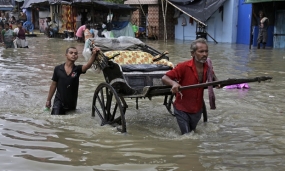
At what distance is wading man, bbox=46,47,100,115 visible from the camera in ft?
19.7

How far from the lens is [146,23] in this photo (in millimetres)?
29656

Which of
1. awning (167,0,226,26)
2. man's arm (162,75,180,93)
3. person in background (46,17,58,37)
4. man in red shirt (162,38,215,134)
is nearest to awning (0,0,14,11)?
person in background (46,17,58,37)

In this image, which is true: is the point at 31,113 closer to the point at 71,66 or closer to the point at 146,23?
the point at 71,66

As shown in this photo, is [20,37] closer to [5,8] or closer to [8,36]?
[8,36]

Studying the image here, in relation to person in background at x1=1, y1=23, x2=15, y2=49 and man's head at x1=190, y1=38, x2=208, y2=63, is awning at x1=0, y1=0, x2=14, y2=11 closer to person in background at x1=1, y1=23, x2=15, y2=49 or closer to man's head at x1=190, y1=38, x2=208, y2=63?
person in background at x1=1, y1=23, x2=15, y2=49

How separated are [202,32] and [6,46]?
39.8 feet

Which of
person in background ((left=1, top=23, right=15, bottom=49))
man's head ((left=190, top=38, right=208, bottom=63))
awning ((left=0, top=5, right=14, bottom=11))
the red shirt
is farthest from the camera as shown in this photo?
awning ((left=0, top=5, right=14, bottom=11))

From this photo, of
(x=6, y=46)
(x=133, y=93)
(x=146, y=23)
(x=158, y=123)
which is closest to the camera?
(x=133, y=93)

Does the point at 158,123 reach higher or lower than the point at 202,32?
lower

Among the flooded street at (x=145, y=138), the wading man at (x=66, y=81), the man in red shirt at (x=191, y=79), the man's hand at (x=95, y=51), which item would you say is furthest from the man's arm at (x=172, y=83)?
the wading man at (x=66, y=81)

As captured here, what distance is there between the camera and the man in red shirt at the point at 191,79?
14.4 feet

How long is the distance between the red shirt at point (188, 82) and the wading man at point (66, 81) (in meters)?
1.87

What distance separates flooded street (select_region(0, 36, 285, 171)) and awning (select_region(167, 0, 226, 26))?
45.8 feet

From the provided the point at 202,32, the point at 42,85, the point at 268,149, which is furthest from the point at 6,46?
the point at 268,149
